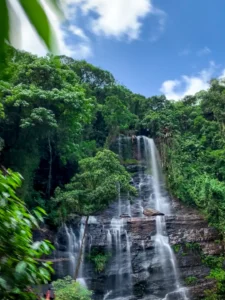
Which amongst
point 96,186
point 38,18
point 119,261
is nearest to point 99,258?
point 119,261

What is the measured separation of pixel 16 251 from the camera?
135cm

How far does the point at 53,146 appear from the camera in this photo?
48.0ft

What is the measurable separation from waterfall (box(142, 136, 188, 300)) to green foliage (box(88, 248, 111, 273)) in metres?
1.98

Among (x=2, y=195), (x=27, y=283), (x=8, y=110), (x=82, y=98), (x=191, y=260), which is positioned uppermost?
(x=82, y=98)

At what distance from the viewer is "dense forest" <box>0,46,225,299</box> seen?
5691 mm

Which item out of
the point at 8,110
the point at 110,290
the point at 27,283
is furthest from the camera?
the point at 8,110

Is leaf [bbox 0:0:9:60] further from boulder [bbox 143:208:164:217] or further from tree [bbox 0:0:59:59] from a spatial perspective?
boulder [bbox 143:208:164:217]

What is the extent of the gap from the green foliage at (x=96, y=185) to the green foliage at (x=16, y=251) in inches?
328

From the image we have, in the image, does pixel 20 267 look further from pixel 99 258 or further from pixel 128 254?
pixel 128 254

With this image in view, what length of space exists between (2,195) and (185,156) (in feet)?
57.4

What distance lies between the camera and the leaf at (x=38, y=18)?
0.48 metres

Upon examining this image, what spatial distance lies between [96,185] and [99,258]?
2812mm

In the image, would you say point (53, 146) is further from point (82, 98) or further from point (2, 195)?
point (2, 195)

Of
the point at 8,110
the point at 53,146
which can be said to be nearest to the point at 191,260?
the point at 53,146
